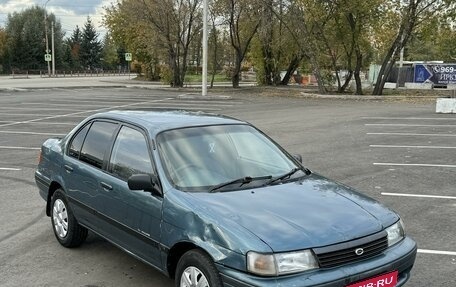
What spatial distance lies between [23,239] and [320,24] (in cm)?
2822

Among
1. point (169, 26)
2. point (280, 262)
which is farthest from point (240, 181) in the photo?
point (169, 26)

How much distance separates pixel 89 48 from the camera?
99750mm

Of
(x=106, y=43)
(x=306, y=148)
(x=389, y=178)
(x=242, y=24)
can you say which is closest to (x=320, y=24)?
(x=242, y=24)

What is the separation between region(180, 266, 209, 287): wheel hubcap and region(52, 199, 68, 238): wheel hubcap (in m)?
2.28

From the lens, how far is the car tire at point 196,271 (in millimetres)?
3492

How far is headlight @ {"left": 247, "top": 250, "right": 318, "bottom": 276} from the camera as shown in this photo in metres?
3.30

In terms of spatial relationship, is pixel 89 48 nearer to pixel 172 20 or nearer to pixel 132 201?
pixel 172 20

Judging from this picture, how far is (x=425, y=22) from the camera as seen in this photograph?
98.1 feet

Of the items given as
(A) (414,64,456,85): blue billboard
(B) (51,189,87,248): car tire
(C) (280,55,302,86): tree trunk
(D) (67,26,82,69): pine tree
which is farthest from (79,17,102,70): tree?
(B) (51,189,87,248): car tire

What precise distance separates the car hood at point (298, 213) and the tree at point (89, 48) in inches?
3920

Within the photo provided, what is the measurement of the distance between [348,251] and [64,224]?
11.0 feet

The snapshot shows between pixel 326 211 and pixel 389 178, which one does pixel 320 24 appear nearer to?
pixel 389 178

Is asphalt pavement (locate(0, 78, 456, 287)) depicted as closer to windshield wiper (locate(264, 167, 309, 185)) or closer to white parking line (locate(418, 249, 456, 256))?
white parking line (locate(418, 249, 456, 256))

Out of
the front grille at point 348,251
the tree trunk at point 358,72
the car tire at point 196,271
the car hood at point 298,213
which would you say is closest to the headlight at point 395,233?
the car hood at point 298,213
